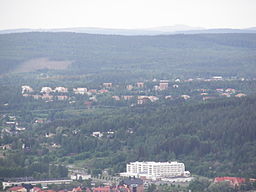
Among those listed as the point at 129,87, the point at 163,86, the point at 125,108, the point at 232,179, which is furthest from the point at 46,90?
the point at 232,179

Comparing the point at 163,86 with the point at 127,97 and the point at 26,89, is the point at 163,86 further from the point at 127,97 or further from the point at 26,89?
the point at 26,89

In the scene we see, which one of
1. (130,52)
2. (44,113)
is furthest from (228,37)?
(44,113)

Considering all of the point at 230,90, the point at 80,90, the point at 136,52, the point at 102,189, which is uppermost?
the point at 102,189

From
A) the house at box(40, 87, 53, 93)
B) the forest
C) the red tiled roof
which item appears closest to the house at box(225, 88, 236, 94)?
the forest

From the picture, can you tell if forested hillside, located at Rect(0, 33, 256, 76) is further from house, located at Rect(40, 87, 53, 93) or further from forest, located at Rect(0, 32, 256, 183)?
house, located at Rect(40, 87, 53, 93)

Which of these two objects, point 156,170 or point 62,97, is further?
point 62,97

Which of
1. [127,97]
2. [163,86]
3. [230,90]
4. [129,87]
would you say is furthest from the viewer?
[129,87]

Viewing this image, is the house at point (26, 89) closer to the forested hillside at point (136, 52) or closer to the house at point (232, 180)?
the forested hillside at point (136, 52)
